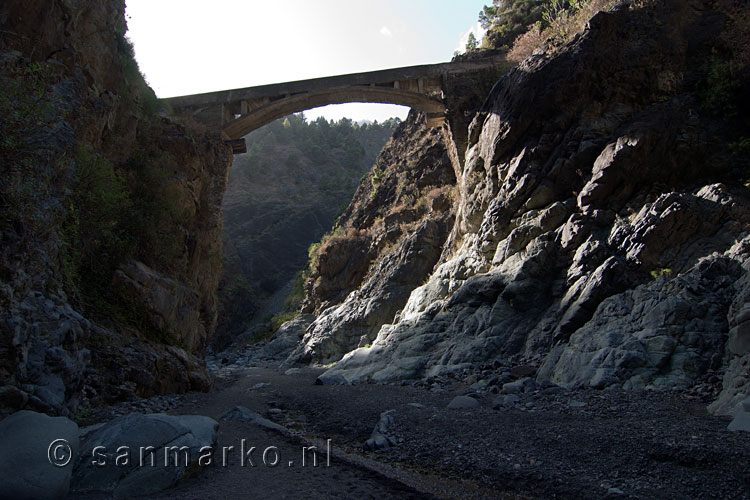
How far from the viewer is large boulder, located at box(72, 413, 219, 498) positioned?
141 inches

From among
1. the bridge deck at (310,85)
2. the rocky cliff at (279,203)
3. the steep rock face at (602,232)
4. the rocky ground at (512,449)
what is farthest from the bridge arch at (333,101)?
the rocky cliff at (279,203)

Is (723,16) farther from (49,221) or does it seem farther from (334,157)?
(334,157)

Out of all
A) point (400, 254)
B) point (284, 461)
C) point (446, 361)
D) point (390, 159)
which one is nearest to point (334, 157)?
point (390, 159)

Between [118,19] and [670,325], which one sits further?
[118,19]

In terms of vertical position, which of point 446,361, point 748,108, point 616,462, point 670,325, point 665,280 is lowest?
point 446,361

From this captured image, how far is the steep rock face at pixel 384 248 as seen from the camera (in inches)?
760

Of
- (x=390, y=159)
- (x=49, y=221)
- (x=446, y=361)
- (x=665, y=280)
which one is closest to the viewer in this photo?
(x=49, y=221)

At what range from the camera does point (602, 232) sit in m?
9.83

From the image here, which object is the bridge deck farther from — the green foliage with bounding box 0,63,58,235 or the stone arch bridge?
the green foliage with bounding box 0,63,58,235

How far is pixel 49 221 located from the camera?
21.2ft

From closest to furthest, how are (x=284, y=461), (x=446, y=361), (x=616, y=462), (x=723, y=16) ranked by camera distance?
(x=616, y=462)
(x=284, y=461)
(x=446, y=361)
(x=723, y=16)

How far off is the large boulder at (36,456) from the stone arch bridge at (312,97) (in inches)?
715

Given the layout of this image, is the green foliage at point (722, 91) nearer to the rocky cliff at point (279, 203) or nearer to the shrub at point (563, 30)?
the shrub at point (563, 30)

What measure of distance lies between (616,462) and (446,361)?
586 centimetres
